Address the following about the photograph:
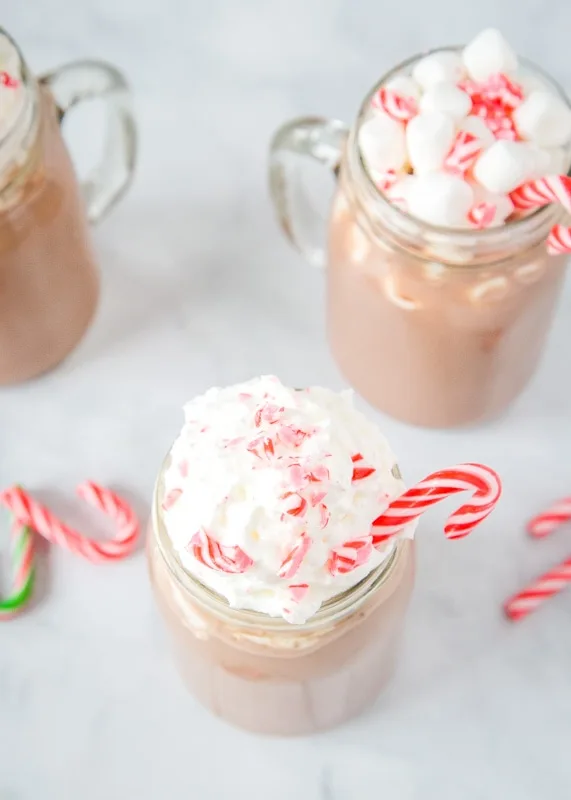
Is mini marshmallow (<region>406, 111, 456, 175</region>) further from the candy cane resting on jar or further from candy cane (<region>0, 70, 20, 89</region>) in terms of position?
candy cane (<region>0, 70, 20, 89</region>)

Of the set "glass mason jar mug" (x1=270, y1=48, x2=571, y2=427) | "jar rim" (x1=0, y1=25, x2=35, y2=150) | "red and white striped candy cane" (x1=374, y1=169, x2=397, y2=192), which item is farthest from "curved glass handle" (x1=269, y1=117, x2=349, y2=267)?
"jar rim" (x1=0, y1=25, x2=35, y2=150)

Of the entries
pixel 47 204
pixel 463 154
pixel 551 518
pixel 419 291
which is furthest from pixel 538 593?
pixel 47 204

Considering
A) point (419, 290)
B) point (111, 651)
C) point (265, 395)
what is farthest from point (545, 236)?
point (111, 651)

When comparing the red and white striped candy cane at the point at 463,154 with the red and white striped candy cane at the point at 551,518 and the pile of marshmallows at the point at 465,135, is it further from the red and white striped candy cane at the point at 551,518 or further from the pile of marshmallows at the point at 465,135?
the red and white striped candy cane at the point at 551,518

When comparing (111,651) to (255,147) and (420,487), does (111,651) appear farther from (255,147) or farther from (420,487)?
(255,147)

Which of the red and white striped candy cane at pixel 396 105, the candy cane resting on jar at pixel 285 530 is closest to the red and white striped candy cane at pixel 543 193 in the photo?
the red and white striped candy cane at pixel 396 105

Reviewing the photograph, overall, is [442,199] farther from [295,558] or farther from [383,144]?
[295,558]
